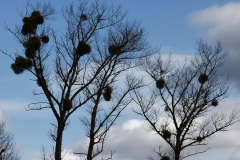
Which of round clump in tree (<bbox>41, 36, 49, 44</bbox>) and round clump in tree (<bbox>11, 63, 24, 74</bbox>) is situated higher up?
round clump in tree (<bbox>41, 36, 49, 44</bbox>)

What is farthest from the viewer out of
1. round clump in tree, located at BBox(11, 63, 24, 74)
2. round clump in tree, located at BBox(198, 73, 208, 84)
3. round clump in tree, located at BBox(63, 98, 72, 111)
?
round clump in tree, located at BBox(198, 73, 208, 84)

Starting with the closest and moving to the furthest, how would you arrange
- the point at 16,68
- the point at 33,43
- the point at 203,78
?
1. the point at 16,68
2. the point at 33,43
3. the point at 203,78

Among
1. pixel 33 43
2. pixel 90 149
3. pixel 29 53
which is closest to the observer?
pixel 33 43

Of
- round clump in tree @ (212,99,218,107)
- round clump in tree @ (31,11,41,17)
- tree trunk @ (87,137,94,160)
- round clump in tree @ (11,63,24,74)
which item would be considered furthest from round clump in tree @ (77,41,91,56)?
round clump in tree @ (212,99,218,107)

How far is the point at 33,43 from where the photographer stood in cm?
1527

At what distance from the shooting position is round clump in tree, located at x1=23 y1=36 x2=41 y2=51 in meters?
15.2

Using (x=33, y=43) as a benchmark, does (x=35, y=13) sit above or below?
above

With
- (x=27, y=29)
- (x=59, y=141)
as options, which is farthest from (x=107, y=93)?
(x=27, y=29)

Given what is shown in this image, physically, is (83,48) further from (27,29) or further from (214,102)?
(214,102)

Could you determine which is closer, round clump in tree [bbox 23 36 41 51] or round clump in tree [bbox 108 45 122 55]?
round clump in tree [bbox 23 36 41 51]

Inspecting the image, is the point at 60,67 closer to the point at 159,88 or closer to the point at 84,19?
the point at 84,19

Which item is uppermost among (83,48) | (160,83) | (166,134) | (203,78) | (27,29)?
(203,78)

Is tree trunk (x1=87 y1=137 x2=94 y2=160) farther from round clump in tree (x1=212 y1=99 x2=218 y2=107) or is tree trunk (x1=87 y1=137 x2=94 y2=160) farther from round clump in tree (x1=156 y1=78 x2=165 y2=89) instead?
round clump in tree (x1=212 y1=99 x2=218 y2=107)

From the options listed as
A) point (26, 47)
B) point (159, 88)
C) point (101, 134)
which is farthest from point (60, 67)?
point (159, 88)
